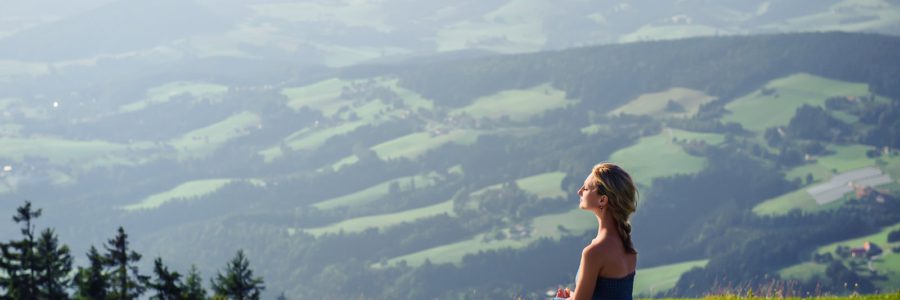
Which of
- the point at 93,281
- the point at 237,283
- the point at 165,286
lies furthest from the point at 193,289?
the point at 93,281

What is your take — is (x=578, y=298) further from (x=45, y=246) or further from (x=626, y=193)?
(x=45, y=246)

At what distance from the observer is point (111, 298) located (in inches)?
1596

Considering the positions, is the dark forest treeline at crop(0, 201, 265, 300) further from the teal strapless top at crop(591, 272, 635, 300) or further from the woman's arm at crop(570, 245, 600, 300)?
the woman's arm at crop(570, 245, 600, 300)

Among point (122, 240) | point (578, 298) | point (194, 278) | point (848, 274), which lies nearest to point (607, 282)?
point (578, 298)

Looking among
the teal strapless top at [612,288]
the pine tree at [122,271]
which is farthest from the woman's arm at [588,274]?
the pine tree at [122,271]

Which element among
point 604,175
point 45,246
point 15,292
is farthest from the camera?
point 45,246

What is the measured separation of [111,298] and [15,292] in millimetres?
3724

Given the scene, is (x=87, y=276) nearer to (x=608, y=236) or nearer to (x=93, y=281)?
(x=93, y=281)

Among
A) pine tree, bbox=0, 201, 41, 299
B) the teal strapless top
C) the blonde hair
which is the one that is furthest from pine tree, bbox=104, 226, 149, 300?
the blonde hair

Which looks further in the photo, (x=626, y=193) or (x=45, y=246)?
(x=45, y=246)

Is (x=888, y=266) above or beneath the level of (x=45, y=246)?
beneath

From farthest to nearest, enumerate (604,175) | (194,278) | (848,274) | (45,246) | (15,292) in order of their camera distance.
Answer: (848,274) → (194,278) → (45,246) → (15,292) → (604,175)

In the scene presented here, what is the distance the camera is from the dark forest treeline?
37906 mm

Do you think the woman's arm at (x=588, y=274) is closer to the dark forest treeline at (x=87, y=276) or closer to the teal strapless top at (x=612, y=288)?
the teal strapless top at (x=612, y=288)
